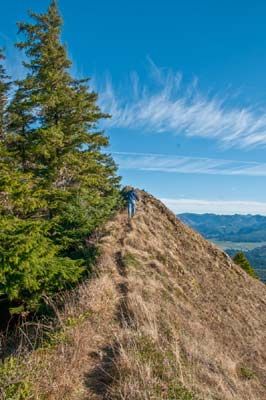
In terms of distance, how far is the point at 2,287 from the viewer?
34.5ft

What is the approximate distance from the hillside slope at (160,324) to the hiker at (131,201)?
13.6 inches

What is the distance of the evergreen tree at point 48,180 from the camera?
11203 mm

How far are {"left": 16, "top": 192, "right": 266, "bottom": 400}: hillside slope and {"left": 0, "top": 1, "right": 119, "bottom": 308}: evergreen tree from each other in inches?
60.2

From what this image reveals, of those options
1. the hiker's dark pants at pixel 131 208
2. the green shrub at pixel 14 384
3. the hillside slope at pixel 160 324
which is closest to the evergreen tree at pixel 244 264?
the hillside slope at pixel 160 324

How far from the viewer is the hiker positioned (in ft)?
52.8

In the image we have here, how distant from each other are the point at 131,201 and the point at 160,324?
805 centimetres

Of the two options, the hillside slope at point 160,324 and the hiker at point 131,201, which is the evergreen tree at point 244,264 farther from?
the hiker at point 131,201

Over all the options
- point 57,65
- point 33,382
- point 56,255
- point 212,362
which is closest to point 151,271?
point 56,255

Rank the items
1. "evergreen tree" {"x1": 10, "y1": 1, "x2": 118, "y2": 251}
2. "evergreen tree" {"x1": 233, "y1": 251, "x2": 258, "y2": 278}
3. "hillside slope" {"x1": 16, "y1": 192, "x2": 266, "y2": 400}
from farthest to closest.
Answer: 1. "evergreen tree" {"x1": 233, "y1": 251, "x2": 258, "y2": 278}
2. "evergreen tree" {"x1": 10, "y1": 1, "x2": 118, "y2": 251}
3. "hillside slope" {"x1": 16, "y1": 192, "x2": 266, "y2": 400}

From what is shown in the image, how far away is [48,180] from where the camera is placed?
15.3m

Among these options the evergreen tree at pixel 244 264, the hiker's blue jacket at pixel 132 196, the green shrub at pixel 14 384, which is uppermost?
the hiker's blue jacket at pixel 132 196

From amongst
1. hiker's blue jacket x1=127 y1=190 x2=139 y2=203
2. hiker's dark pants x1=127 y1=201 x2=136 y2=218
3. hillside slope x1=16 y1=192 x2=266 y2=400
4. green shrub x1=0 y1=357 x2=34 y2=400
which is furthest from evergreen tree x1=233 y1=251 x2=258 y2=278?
green shrub x1=0 y1=357 x2=34 y2=400

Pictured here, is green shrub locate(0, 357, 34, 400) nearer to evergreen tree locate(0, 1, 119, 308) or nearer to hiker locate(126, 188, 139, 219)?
evergreen tree locate(0, 1, 119, 308)

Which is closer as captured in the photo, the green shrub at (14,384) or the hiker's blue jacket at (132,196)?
the green shrub at (14,384)
